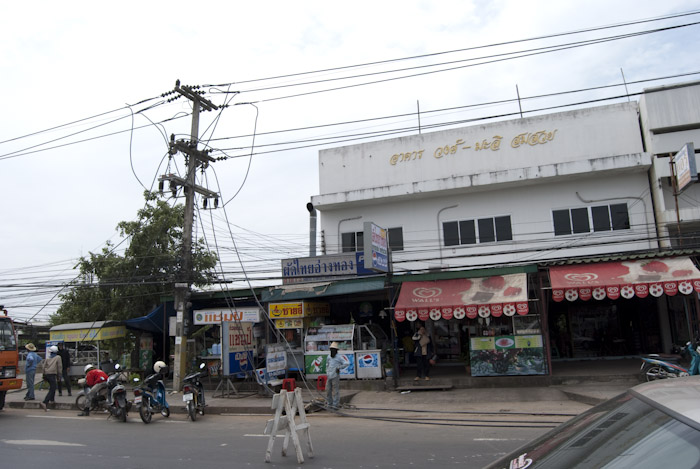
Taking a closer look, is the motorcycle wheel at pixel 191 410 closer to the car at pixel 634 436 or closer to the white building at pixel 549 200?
the white building at pixel 549 200

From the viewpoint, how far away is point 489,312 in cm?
1420

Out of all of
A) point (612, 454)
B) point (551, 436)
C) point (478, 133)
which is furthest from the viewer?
point (478, 133)

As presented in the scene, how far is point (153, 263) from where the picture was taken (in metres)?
22.7

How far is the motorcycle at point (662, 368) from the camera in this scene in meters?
12.0

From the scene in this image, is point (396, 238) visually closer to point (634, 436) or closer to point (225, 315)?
point (225, 315)

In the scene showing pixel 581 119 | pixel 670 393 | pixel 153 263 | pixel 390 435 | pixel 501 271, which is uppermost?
pixel 581 119

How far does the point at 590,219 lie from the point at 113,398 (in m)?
16.2

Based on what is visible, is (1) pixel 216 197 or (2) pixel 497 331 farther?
(1) pixel 216 197

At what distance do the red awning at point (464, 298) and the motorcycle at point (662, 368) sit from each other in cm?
324

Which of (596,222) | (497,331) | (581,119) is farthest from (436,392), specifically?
(581,119)

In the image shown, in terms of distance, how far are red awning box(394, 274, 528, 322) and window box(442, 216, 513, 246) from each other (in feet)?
15.1

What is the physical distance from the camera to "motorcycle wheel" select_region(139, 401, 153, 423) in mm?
11805

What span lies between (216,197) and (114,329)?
6.71 m

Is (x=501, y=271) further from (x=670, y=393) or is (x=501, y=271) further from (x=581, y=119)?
(x=670, y=393)
